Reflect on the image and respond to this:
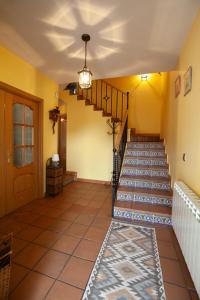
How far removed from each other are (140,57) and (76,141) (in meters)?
2.91

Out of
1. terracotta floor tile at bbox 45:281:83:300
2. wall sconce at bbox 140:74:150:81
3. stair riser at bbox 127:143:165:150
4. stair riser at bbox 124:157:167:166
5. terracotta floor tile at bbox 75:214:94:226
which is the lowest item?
terracotta floor tile at bbox 45:281:83:300

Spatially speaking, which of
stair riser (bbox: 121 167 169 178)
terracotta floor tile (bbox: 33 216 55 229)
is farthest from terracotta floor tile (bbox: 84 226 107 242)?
stair riser (bbox: 121 167 169 178)

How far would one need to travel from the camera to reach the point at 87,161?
187 inches

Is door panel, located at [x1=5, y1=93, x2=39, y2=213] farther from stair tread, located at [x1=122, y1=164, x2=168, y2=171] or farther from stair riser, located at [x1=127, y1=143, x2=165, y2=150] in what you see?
stair riser, located at [x1=127, y1=143, x2=165, y2=150]

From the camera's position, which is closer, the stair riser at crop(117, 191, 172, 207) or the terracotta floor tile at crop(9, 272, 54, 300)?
the terracotta floor tile at crop(9, 272, 54, 300)

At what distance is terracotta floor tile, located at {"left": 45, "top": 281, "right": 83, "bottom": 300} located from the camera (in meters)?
→ 1.30

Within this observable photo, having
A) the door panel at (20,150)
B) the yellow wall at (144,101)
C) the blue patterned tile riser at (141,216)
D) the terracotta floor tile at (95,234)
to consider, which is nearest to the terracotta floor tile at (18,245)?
the terracotta floor tile at (95,234)

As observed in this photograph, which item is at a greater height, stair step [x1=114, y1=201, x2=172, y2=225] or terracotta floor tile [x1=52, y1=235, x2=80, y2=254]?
stair step [x1=114, y1=201, x2=172, y2=225]

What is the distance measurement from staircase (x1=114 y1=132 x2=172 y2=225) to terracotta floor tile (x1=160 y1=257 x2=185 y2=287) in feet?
2.46

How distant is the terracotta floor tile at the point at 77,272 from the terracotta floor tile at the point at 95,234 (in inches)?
15.5

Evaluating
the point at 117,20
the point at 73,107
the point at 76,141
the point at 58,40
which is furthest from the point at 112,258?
the point at 73,107

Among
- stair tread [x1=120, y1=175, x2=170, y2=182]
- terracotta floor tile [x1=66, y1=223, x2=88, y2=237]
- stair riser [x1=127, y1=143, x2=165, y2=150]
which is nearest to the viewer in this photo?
terracotta floor tile [x1=66, y1=223, x2=88, y2=237]

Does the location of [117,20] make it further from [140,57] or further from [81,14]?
[140,57]

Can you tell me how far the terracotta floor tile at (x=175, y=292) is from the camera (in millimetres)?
1323
